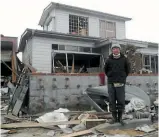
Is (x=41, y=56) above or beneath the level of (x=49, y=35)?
beneath

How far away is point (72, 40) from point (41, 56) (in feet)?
7.85

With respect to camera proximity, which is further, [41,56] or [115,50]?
[41,56]

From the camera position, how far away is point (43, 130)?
5508mm

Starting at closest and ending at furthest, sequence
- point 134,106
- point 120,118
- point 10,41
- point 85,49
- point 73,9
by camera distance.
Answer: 1. point 120,118
2. point 134,106
3. point 10,41
4. point 85,49
5. point 73,9

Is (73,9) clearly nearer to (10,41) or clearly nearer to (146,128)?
(10,41)

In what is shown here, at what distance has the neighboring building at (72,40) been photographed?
44.7ft

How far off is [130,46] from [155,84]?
4095 mm

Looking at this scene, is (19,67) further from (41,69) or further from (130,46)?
(130,46)

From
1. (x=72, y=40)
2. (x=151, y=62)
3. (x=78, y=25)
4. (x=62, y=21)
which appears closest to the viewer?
(x=72, y=40)

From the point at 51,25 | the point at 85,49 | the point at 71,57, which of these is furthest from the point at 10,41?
the point at 51,25

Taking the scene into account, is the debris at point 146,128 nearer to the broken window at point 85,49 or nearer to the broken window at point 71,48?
the broken window at point 71,48

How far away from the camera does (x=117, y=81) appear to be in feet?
17.3

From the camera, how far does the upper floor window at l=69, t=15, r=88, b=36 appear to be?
17000 mm

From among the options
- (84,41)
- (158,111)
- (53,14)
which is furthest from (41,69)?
(158,111)
